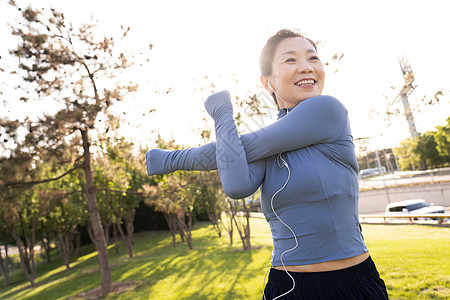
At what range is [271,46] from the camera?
4.28 feet

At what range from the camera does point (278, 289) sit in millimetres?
1117

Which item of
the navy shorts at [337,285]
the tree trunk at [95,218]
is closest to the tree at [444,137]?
the tree trunk at [95,218]

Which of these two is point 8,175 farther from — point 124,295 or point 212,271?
point 212,271

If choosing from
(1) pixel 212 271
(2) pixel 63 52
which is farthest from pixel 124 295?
(2) pixel 63 52

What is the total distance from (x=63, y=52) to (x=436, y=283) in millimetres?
9531

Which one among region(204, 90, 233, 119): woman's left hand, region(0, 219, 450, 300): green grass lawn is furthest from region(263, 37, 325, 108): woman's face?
region(0, 219, 450, 300): green grass lawn

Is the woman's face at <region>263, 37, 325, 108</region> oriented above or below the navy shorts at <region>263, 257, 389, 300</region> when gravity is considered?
above

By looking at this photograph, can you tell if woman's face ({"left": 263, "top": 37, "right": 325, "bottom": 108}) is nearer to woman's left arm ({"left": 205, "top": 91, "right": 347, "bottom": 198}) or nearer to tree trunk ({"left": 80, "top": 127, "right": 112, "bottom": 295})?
woman's left arm ({"left": 205, "top": 91, "right": 347, "bottom": 198})

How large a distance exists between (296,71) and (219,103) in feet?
1.20

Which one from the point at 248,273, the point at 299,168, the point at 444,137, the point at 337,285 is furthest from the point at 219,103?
the point at 444,137

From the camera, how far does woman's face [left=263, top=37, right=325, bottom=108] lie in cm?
123

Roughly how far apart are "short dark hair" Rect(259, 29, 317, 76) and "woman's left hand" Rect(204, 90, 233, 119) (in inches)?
12.8

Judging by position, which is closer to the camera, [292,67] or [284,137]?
[284,137]

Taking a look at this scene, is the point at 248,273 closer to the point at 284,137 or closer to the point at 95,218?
the point at 95,218
